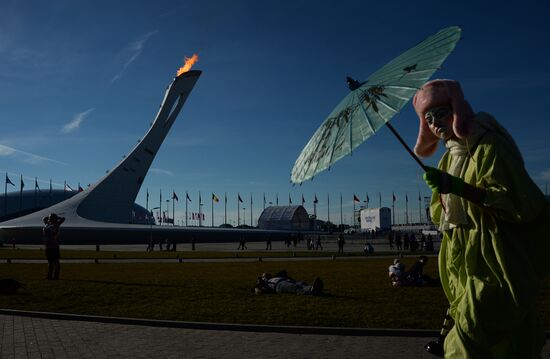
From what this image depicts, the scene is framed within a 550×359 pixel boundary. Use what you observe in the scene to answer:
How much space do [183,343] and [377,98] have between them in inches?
188

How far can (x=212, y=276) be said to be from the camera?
1678 centimetres

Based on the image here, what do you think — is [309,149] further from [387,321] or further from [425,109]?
[387,321]

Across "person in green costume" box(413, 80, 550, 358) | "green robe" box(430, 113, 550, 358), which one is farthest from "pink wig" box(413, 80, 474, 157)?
"green robe" box(430, 113, 550, 358)

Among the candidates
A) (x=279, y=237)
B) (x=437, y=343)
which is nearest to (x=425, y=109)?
(x=437, y=343)

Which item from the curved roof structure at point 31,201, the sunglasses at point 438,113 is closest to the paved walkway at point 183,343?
the sunglasses at point 438,113

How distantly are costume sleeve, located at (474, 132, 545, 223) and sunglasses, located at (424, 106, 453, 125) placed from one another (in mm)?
417

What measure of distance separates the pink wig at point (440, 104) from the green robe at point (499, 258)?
141 millimetres

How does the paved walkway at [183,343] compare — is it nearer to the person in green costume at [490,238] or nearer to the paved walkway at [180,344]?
the paved walkway at [180,344]

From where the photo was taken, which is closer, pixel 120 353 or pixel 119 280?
pixel 120 353

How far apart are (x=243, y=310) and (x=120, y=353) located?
3424 mm

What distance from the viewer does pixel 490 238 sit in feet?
12.2

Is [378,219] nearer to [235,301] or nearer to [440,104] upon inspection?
[235,301]

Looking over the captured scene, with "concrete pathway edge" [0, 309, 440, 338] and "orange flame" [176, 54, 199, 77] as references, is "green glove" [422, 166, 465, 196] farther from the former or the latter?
"orange flame" [176, 54, 199, 77]

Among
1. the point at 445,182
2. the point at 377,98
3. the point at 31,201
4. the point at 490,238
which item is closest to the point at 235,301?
the point at 377,98
